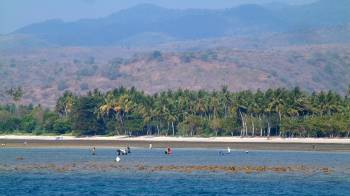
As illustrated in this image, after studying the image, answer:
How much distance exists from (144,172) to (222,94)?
95.0 meters

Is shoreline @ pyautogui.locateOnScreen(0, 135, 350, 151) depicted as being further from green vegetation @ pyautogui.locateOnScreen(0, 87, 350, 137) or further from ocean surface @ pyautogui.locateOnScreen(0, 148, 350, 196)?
ocean surface @ pyautogui.locateOnScreen(0, 148, 350, 196)

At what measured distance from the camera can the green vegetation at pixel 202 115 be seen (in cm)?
16500

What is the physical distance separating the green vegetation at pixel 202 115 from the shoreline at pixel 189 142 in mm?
3743

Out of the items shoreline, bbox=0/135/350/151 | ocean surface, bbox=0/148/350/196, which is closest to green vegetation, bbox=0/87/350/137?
shoreline, bbox=0/135/350/151

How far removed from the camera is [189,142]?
6176 inches

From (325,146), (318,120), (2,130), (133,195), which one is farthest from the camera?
(2,130)

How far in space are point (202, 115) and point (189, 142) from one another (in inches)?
1048

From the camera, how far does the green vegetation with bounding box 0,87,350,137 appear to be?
6496 inches

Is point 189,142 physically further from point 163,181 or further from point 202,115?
point 163,181

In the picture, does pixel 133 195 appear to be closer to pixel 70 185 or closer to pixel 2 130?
pixel 70 185

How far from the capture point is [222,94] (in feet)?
580

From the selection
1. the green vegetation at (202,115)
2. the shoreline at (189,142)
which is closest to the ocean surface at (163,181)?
the shoreline at (189,142)

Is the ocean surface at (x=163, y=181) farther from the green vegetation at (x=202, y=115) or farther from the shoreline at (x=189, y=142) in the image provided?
the green vegetation at (x=202, y=115)

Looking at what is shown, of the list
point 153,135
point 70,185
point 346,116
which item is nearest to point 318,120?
point 346,116
